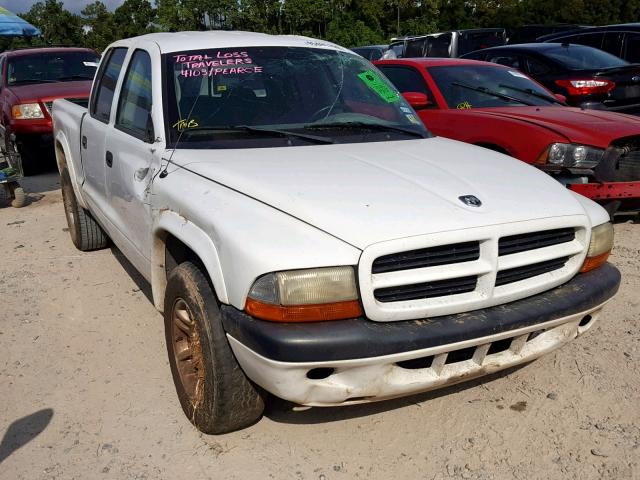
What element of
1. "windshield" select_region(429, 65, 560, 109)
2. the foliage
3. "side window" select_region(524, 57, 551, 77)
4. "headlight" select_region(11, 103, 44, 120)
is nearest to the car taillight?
"side window" select_region(524, 57, 551, 77)

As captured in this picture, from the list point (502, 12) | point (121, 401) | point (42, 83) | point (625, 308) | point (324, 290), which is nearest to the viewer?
point (324, 290)

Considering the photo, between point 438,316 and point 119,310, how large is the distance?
101 inches

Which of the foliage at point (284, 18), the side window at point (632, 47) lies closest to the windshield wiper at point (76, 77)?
the side window at point (632, 47)

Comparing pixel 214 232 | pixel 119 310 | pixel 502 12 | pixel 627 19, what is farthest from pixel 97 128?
pixel 502 12

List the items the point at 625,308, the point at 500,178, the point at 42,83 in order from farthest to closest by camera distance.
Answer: the point at 42,83 → the point at 625,308 → the point at 500,178

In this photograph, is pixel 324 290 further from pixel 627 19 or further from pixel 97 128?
pixel 627 19

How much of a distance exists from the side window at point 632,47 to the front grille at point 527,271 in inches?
373

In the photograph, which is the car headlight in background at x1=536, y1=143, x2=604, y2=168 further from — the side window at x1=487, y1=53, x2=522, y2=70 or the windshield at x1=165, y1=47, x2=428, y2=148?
the side window at x1=487, y1=53, x2=522, y2=70

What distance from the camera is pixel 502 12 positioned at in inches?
1351

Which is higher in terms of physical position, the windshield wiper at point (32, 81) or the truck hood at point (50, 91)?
the windshield wiper at point (32, 81)

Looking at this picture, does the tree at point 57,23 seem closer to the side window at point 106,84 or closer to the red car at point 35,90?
the red car at point 35,90

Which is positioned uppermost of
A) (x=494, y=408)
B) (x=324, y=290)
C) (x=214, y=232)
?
(x=214, y=232)

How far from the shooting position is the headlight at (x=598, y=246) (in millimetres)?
2863

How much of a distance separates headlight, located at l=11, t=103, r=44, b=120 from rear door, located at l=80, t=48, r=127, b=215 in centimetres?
438
